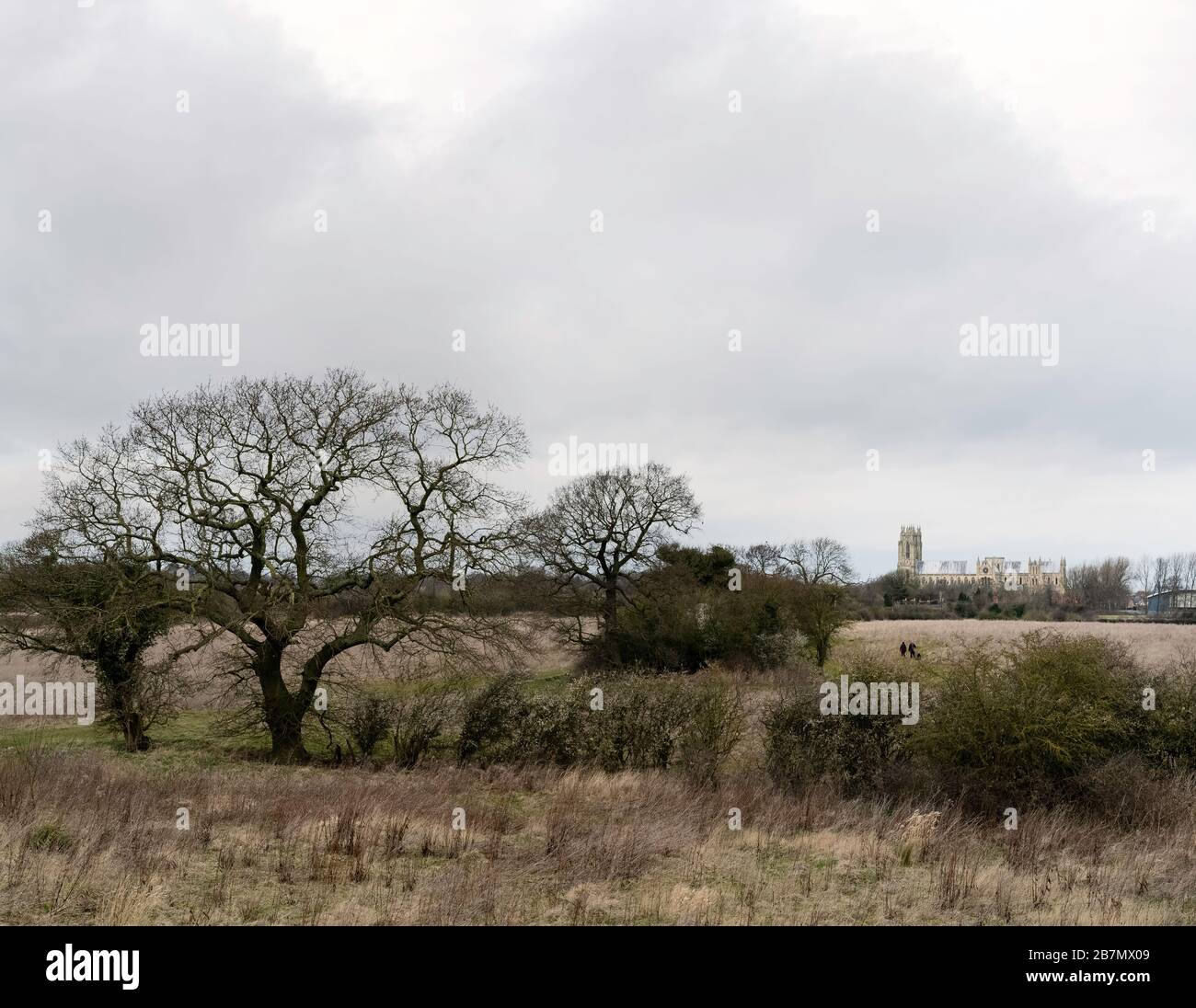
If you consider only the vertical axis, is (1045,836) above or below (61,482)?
below

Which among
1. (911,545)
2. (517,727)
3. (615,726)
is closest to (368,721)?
(517,727)

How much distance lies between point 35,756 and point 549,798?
9.10m

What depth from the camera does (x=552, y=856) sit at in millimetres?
10344

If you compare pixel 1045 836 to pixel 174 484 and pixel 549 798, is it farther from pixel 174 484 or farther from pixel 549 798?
pixel 174 484

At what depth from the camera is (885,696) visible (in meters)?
15.5

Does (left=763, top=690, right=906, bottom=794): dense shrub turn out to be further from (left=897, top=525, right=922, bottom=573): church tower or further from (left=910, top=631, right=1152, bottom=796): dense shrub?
(left=897, top=525, right=922, bottom=573): church tower

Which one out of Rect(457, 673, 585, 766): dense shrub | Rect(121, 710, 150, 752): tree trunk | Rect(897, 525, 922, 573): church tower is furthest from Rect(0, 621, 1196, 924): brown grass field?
Rect(897, 525, 922, 573): church tower

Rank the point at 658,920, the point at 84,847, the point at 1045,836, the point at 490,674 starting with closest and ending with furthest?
the point at 658,920, the point at 84,847, the point at 1045,836, the point at 490,674

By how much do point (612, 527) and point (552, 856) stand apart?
2989 centimetres

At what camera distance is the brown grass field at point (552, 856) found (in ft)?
26.8

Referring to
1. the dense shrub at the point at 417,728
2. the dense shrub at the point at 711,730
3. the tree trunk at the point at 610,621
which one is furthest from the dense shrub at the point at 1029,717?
the tree trunk at the point at 610,621

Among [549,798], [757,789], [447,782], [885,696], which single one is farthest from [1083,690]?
[447,782]

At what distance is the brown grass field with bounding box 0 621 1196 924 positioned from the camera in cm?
818

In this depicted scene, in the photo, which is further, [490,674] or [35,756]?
[490,674]
